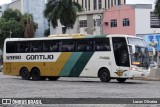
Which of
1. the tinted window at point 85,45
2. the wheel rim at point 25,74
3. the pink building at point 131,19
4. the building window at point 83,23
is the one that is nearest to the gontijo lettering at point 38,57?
the wheel rim at point 25,74

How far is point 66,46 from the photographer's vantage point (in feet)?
105

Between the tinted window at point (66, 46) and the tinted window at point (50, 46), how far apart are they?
435mm

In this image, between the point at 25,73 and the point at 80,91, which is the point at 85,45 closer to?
the point at 25,73

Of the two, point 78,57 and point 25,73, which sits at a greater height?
point 78,57

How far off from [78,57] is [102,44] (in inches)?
82.4

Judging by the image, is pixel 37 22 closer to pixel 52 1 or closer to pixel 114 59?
pixel 52 1

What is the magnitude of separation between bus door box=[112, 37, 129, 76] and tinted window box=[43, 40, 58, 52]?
488 cm

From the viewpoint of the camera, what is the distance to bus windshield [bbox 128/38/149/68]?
29.6 metres

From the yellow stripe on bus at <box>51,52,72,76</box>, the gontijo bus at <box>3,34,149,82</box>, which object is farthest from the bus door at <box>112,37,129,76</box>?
the yellow stripe on bus at <box>51,52,72,76</box>

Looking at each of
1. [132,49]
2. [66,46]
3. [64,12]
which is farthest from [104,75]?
[64,12]

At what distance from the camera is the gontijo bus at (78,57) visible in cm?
2967

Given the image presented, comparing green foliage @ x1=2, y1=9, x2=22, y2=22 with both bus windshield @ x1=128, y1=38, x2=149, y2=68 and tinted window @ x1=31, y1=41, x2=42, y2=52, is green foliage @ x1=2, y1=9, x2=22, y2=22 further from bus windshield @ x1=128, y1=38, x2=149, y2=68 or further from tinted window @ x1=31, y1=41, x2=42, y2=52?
bus windshield @ x1=128, y1=38, x2=149, y2=68

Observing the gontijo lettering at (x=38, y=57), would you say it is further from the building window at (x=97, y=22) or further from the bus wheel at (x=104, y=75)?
the building window at (x=97, y=22)

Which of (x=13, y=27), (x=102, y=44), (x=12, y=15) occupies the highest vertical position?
(x=12, y=15)
